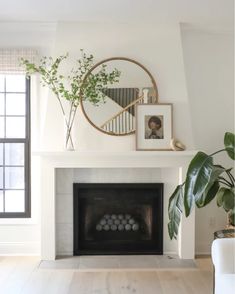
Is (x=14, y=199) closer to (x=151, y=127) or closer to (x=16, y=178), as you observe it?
(x=16, y=178)

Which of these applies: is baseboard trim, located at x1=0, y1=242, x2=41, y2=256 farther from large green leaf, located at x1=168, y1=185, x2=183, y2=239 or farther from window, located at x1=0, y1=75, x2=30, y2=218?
large green leaf, located at x1=168, y1=185, x2=183, y2=239

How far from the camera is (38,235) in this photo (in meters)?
4.32

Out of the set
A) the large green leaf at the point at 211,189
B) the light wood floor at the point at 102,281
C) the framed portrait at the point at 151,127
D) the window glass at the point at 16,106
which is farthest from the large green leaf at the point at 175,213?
the window glass at the point at 16,106

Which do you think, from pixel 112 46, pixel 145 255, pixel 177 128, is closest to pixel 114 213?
pixel 145 255

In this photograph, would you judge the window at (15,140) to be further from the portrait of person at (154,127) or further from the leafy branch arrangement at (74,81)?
the portrait of person at (154,127)

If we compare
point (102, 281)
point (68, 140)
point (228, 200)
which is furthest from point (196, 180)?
point (68, 140)

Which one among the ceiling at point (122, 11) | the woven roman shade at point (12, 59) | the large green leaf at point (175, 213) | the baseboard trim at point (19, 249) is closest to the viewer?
the large green leaf at point (175, 213)

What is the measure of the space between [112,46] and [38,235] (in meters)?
2.26

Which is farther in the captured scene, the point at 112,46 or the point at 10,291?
the point at 112,46

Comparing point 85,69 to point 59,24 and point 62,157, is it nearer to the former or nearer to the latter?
point 59,24

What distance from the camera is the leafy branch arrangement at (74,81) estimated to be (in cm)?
394

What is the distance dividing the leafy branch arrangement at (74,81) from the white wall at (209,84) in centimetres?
89

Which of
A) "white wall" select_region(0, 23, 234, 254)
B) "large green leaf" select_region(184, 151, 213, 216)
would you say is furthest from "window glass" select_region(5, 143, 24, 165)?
"large green leaf" select_region(184, 151, 213, 216)

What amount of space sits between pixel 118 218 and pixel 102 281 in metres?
0.96
